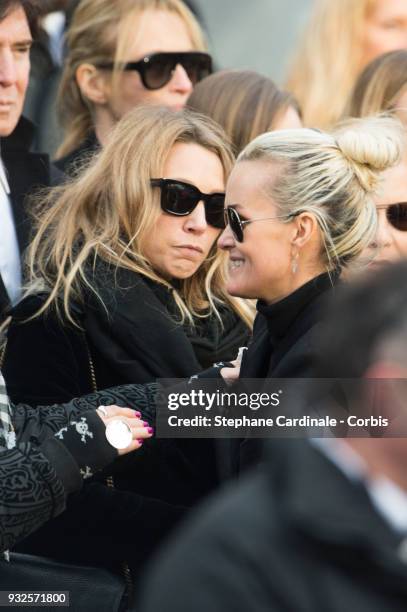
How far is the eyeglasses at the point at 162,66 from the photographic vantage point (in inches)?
181

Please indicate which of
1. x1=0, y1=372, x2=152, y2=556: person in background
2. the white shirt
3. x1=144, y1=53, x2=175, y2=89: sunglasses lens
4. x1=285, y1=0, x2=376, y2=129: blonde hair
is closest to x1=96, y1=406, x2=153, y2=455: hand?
x1=0, y1=372, x2=152, y2=556: person in background

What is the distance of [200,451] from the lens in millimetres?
3197

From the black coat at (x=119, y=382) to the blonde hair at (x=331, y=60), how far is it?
1987 millimetres

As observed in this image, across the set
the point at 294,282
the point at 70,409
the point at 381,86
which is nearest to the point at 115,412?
the point at 70,409

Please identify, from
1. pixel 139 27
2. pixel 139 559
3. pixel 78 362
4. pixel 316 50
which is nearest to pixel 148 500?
pixel 139 559

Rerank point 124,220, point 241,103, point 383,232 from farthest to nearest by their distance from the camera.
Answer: point 241,103, point 383,232, point 124,220

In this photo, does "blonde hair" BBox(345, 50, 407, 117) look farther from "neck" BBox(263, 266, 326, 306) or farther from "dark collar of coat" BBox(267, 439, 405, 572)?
"dark collar of coat" BBox(267, 439, 405, 572)

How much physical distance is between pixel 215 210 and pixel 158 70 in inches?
49.2

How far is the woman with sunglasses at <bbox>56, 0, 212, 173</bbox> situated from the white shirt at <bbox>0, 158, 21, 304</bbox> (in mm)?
628

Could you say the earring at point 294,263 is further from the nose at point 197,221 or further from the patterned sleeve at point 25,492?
the patterned sleeve at point 25,492

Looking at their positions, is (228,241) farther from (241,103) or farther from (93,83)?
(93,83)

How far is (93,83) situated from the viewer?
15.4 ft

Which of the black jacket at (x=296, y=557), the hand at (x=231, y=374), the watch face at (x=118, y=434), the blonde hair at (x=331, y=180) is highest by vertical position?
the black jacket at (x=296, y=557)

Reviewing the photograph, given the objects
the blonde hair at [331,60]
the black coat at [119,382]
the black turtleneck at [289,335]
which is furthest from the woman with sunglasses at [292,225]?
the blonde hair at [331,60]
